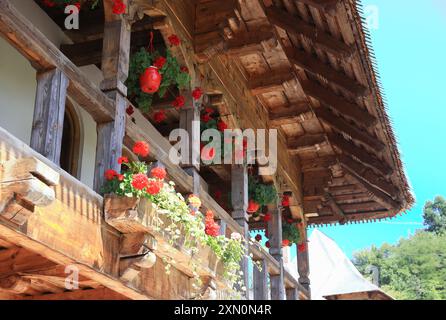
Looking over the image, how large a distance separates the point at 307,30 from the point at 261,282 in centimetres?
350

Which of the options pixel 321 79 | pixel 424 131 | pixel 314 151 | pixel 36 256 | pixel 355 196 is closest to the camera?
pixel 36 256

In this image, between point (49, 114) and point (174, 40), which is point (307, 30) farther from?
point (49, 114)

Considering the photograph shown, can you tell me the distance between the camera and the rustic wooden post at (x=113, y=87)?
5.86 meters

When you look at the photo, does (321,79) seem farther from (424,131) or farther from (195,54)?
(424,131)

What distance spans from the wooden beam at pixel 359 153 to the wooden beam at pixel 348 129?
0.56 m

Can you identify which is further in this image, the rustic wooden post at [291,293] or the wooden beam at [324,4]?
the rustic wooden post at [291,293]

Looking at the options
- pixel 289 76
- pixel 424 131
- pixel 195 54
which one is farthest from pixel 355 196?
pixel 424 131

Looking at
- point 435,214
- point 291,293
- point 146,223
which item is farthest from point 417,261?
point 146,223

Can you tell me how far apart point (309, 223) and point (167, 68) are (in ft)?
22.7

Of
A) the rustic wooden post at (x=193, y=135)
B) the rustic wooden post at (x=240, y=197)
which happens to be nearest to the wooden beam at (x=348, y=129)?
the rustic wooden post at (x=240, y=197)

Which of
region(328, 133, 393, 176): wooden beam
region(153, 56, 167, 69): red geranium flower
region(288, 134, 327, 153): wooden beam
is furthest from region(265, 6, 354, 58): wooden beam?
region(328, 133, 393, 176): wooden beam

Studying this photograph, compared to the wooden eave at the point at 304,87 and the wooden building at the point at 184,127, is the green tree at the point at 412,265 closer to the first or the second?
the wooden eave at the point at 304,87

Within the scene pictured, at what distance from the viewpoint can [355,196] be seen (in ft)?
43.5
